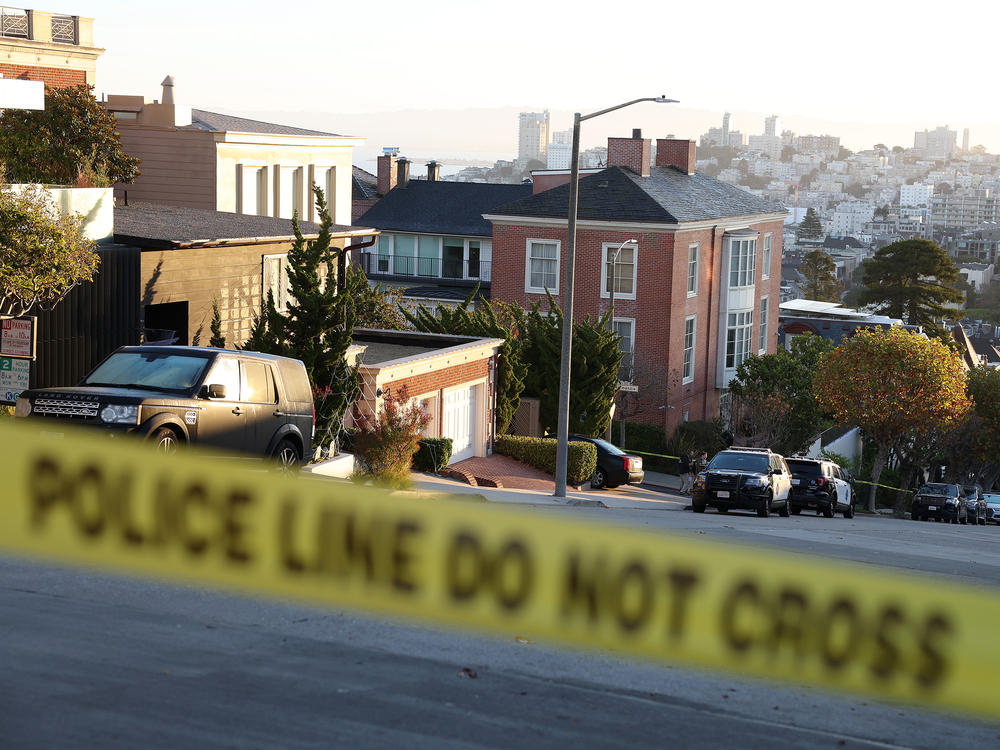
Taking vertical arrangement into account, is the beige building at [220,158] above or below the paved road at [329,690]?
above

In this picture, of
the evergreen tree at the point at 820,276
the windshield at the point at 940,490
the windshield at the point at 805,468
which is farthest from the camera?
the evergreen tree at the point at 820,276

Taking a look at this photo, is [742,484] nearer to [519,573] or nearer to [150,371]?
[150,371]

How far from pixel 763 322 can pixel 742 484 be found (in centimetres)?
3773

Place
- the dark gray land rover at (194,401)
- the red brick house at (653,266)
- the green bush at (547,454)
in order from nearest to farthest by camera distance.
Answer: the dark gray land rover at (194,401), the green bush at (547,454), the red brick house at (653,266)

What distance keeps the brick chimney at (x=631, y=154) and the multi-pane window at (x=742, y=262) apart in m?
5.52

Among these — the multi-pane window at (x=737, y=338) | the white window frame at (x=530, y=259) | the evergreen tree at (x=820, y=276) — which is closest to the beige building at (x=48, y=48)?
the white window frame at (x=530, y=259)

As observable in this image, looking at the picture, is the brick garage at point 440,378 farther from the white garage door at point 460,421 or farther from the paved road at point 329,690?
the paved road at point 329,690

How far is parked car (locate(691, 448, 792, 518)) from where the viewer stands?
92.1 ft

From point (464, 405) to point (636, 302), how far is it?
1961 cm

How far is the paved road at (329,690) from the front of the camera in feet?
25.7

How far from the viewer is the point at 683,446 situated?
49.8 meters

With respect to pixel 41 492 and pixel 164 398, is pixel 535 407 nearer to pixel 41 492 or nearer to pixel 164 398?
pixel 164 398

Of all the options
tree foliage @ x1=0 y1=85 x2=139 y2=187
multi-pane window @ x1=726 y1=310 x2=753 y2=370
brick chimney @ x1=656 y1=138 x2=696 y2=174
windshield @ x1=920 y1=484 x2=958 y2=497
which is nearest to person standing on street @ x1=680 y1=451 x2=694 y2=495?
windshield @ x1=920 y1=484 x2=958 y2=497

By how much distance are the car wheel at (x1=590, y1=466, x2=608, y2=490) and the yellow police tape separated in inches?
1277
